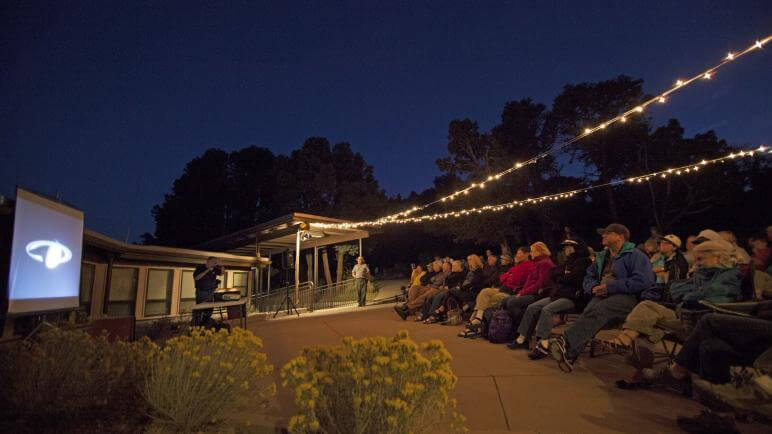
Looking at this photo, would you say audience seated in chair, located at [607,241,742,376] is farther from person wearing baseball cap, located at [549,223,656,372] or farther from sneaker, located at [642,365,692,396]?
person wearing baseball cap, located at [549,223,656,372]

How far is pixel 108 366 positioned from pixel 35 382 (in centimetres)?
40

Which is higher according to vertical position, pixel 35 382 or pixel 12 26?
pixel 12 26

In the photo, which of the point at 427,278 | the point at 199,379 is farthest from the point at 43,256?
the point at 427,278

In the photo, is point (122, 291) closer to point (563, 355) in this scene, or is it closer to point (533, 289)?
point (533, 289)

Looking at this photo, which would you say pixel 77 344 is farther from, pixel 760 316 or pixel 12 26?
pixel 12 26

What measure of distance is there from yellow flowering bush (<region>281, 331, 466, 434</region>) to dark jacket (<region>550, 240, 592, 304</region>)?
3.05 meters

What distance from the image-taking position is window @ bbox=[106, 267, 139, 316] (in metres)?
11.2

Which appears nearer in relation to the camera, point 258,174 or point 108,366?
point 108,366

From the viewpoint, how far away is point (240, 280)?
17672 millimetres

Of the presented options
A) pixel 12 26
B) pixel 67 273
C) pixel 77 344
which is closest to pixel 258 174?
pixel 12 26

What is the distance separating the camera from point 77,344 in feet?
8.53

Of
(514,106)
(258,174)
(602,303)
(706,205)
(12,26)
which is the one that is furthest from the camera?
(258,174)

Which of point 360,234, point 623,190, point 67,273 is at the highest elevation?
point 623,190

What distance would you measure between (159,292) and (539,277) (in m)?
12.9
